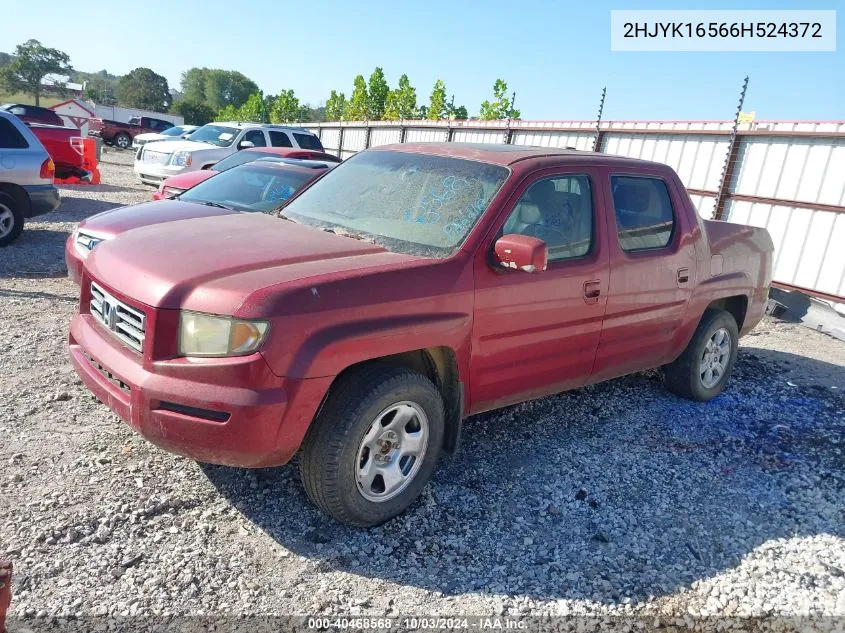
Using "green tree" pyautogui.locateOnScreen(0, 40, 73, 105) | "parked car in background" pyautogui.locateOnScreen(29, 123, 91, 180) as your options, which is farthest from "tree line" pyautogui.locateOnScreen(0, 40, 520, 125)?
A: "parked car in background" pyautogui.locateOnScreen(29, 123, 91, 180)

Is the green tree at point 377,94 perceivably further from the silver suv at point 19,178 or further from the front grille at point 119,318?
the front grille at point 119,318

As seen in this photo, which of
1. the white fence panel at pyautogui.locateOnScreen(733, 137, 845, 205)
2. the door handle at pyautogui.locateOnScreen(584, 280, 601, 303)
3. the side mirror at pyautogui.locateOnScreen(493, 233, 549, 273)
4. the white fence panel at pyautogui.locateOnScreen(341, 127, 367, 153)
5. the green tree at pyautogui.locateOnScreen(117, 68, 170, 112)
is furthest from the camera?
the green tree at pyautogui.locateOnScreen(117, 68, 170, 112)

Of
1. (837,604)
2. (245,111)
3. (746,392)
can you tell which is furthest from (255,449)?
(245,111)

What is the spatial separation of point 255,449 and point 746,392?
4.69 metres

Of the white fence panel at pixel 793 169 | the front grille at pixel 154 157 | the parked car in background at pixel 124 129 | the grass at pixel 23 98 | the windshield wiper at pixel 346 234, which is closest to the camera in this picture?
the windshield wiper at pixel 346 234

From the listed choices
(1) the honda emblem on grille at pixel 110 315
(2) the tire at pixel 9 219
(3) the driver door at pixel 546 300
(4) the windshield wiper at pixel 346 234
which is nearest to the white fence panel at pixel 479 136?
(2) the tire at pixel 9 219

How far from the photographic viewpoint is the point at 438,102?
3688 centimetres

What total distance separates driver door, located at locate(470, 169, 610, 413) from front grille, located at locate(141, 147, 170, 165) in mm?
12219

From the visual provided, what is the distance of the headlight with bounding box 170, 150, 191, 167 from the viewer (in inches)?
552

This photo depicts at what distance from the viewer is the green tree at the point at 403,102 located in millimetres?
38344

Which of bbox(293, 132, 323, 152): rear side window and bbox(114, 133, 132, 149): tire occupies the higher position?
bbox(293, 132, 323, 152): rear side window

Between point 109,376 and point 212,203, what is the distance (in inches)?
157

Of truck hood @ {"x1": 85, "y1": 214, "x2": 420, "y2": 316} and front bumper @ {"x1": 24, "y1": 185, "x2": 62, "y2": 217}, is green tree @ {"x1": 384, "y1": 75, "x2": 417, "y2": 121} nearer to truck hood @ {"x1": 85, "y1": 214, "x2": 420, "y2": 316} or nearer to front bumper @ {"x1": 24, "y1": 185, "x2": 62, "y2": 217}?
front bumper @ {"x1": 24, "y1": 185, "x2": 62, "y2": 217}

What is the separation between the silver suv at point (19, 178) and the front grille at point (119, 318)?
6313mm
